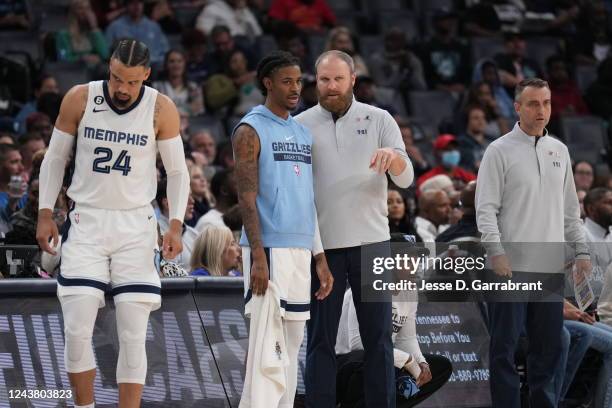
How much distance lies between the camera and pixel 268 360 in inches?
260

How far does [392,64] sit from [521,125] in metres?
6.97

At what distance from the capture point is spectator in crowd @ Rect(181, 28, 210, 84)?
13602 millimetres

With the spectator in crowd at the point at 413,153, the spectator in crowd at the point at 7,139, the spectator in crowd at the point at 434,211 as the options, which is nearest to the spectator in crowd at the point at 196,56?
the spectator in crowd at the point at 413,153

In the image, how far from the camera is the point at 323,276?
6969 mm

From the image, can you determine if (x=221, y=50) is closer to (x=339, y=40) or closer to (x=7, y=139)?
(x=339, y=40)

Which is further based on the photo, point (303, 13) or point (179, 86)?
point (303, 13)

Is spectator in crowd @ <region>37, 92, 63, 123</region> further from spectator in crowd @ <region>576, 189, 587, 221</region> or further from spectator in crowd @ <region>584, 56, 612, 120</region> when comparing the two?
spectator in crowd @ <region>584, 56, 612, 120</region>

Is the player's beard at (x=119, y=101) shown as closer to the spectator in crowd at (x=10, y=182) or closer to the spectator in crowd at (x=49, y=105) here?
the spectator in crowd at (x=10, y=182)

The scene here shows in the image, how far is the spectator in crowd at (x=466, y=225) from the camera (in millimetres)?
9477

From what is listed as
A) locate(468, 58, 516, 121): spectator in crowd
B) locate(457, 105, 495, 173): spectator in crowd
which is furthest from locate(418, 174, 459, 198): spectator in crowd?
locate(468, 58, 516, 121): spectator in crowd

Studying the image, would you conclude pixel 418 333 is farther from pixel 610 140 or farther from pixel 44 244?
pixel 610 140

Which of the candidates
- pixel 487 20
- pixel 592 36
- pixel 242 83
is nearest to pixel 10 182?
pixel 242 83

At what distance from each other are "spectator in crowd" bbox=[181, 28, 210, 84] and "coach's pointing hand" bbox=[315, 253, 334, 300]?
6.84 meters

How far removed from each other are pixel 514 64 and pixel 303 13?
2.61 metres
